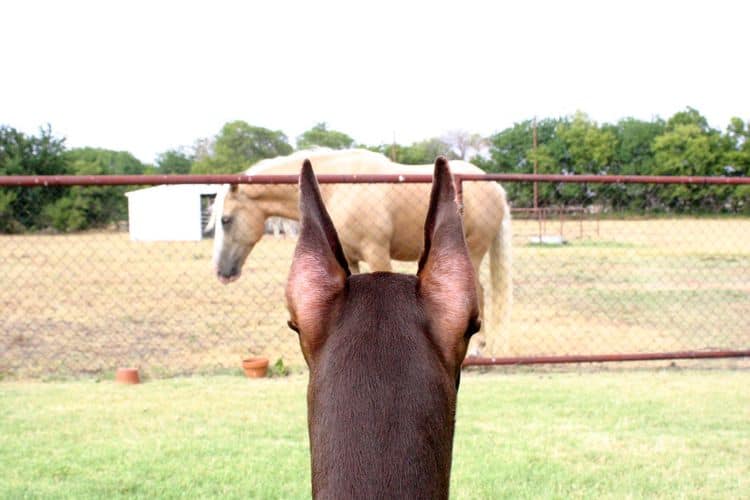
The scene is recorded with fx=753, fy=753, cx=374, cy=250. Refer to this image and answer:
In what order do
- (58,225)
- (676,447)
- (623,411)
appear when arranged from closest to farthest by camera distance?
(676,447) < (623,411) < (58,225)

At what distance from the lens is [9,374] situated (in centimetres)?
699

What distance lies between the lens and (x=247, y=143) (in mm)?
69562

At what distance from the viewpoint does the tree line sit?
69.7ft

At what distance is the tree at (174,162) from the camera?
208ft

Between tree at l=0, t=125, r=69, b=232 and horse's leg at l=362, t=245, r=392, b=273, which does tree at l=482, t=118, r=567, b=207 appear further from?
horse's leg at l=362, t=245, r=392, b=273

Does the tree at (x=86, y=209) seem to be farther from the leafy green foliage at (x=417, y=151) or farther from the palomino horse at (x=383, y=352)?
the leafy green foliage at (x=417, y=151)

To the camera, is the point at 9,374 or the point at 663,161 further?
the point at 663,161

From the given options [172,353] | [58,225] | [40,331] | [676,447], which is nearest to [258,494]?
[676,447]

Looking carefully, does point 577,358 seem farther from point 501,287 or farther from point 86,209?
point 86,209

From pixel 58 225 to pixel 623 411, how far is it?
1850cm

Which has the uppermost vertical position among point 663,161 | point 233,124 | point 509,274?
point 233,124

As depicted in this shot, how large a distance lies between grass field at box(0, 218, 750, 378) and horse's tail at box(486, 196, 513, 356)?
0.12 m

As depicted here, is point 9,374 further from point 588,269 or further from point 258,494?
point 588,269

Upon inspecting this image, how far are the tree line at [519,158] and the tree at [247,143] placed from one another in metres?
0.11
